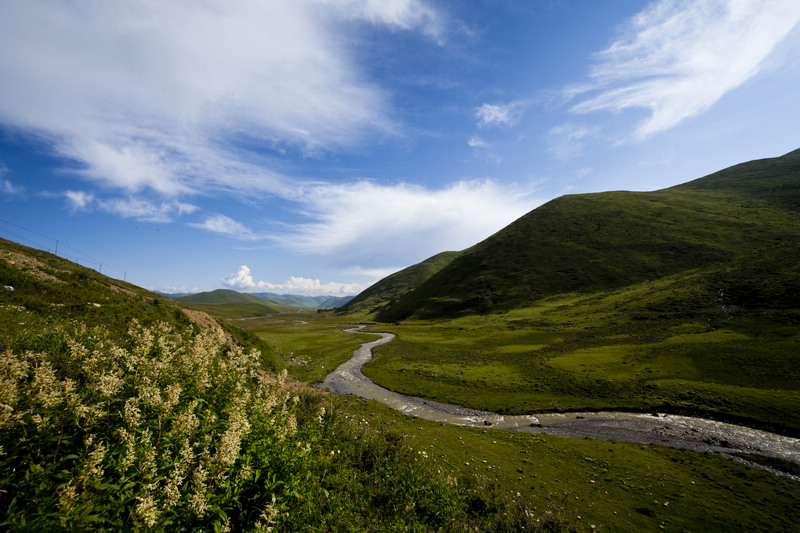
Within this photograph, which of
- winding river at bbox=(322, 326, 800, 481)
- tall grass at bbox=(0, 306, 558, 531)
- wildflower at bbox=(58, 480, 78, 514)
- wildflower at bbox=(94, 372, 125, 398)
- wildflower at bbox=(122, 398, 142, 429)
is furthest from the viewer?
winding river at bbox=(322, 326, 800, 481)

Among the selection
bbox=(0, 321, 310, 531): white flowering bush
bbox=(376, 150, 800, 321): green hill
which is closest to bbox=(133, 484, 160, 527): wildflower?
bbox=(0, 321, 310, 531): white flowering bush

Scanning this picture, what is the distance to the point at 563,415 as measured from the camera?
31141mm

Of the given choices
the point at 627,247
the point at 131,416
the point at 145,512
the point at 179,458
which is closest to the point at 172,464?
the point at 179,458

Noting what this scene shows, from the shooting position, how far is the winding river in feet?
78.4

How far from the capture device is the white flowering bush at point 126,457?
14.7 feet

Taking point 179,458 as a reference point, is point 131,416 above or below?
above

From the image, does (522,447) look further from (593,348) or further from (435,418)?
(593,348)

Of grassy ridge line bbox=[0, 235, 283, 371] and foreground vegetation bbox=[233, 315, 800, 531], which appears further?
grassy ridge line bbox=[0, 235, 283, 371]

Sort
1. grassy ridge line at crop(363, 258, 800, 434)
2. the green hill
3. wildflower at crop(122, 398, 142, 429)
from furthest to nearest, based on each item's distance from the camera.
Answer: the green hill → grassy ridge line at crop(363, 258, 800, 434) → wildflower at crop(122, 398, 142, 429)

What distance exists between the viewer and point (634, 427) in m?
28.1

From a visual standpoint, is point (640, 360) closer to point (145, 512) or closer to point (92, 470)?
point (145, 512)

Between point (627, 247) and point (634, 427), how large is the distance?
13502 cm

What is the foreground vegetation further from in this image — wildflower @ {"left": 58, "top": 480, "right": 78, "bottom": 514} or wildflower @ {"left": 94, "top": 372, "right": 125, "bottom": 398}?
wildflower @ {"left": 58, "top": 480, "right": 78, "bottom": 514}

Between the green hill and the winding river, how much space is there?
6339 cm
